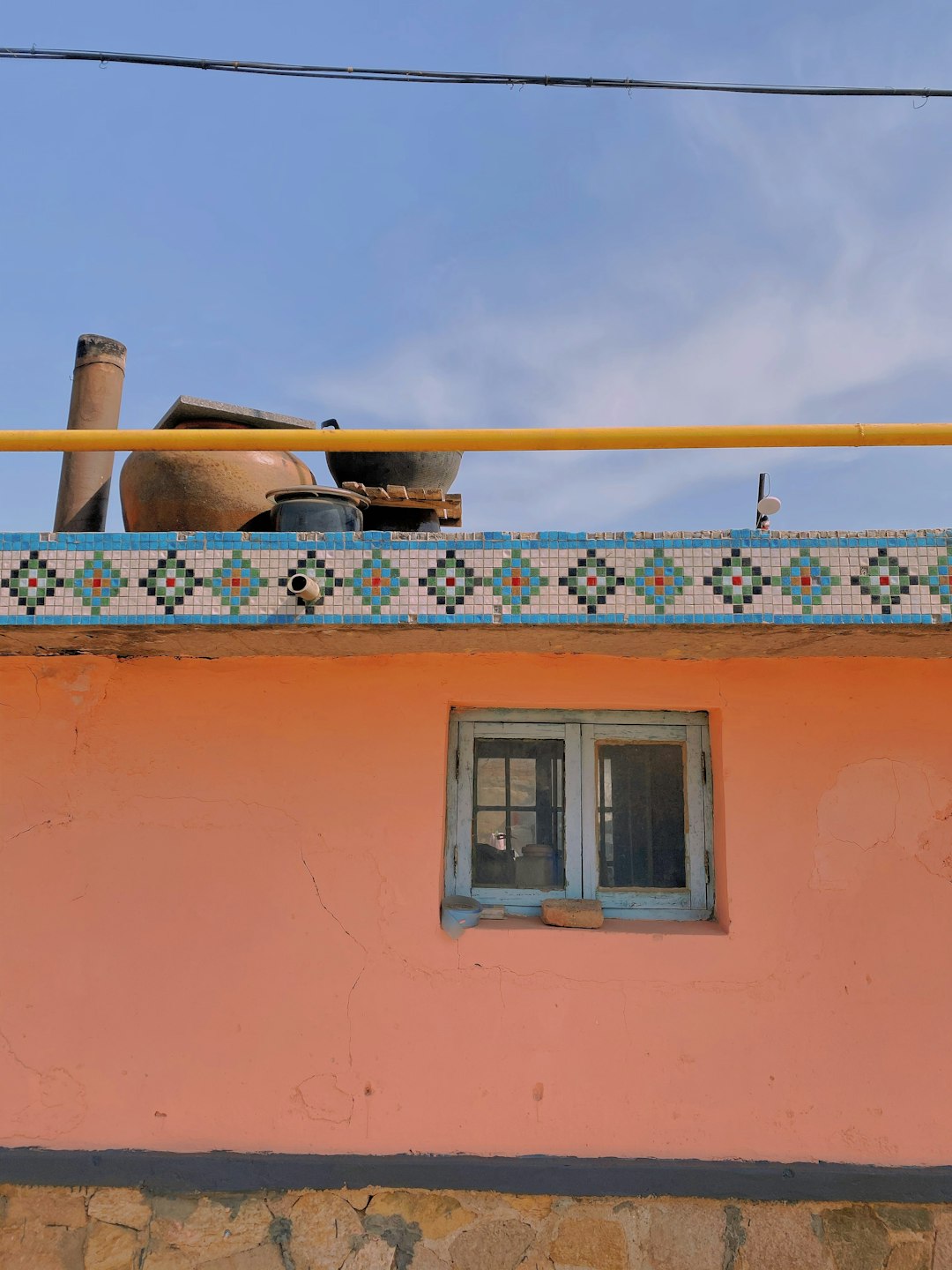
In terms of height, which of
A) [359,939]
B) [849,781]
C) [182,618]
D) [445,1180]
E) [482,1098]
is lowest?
[445,1180]

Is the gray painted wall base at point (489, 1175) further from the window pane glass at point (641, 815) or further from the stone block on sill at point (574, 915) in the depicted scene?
the window pane glass at point (641, 815)

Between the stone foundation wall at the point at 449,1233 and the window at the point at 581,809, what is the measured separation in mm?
945

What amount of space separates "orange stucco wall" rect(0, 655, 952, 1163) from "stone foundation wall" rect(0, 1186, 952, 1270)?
177 millimetres

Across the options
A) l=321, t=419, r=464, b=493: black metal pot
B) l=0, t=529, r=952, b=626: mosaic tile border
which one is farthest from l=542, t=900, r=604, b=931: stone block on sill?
l=321, t=419, r=464, b=493: black metal pot

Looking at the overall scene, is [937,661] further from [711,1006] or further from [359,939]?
[359,939]

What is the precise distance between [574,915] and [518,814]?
420 millimetres

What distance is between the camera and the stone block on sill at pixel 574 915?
291 cm

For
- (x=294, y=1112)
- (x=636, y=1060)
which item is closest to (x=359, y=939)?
(x=294, y=1112)

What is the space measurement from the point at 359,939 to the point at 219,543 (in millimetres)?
1395

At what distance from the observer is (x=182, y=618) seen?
2566mm

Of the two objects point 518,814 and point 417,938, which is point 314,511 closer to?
point 518,814

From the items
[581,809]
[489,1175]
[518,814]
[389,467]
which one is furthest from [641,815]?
[389,467]

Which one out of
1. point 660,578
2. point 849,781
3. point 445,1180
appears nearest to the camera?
point 660,578

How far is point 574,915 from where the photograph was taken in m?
2.91
